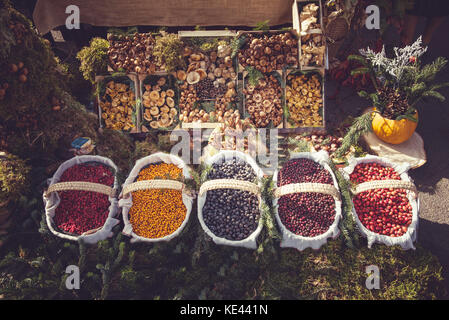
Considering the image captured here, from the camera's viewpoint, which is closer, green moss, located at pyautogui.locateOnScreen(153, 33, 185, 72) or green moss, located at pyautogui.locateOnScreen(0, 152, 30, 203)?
green moss, located at pyautogui.locateOnScreen(0, 152, 30, 203)

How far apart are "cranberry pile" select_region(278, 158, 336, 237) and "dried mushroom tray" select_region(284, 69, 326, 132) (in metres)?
1.37

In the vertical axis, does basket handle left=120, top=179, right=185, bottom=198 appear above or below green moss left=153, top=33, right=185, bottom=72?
below

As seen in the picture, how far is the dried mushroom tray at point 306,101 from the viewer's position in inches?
173

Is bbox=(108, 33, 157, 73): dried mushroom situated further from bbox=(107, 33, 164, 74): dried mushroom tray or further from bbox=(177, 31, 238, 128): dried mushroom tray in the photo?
bbox=(177, 31, 238, 128): dried mushroom tray

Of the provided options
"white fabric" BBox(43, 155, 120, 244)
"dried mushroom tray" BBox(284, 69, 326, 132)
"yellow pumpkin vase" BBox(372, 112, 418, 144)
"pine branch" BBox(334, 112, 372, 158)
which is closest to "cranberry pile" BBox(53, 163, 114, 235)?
"white fabric" BBox(43, 155, 120, 244)

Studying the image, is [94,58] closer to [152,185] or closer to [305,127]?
[152,185]

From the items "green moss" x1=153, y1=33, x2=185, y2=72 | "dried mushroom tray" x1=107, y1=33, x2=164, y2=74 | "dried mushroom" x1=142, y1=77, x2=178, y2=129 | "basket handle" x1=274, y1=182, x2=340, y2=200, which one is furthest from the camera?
"dried mushroom" x1=142, y1=77, x2=178, y2=129

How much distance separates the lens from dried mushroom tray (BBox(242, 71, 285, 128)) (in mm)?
4297

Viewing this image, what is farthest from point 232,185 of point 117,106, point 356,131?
point 117,106

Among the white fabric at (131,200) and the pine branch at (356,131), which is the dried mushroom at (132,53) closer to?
the white fabric at (131,200)

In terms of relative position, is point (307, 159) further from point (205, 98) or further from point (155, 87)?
point (155, 87)

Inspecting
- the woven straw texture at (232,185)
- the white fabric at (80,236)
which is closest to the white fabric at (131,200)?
the white fabric at (80,236)
